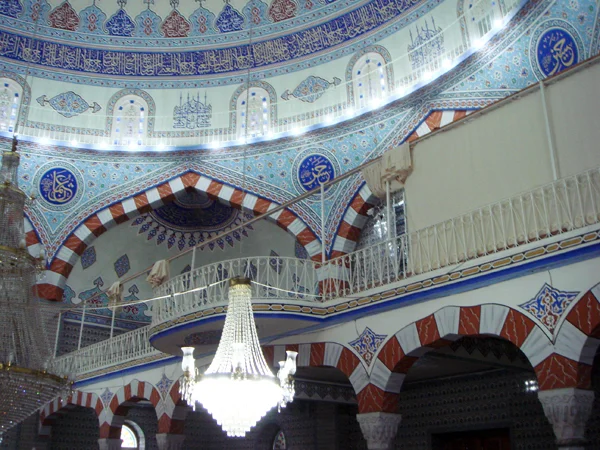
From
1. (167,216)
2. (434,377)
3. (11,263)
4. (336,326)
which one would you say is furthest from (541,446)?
(167,216)

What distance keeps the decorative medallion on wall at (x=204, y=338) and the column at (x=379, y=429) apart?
5.95ft

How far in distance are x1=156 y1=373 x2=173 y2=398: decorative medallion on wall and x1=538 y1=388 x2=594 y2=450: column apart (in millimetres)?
4961

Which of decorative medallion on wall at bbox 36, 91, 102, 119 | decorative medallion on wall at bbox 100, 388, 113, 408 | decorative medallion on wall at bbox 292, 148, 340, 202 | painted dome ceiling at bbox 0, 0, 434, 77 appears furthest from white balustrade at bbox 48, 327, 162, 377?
painted dome ceiling at bbox 0, 0, 434, 77

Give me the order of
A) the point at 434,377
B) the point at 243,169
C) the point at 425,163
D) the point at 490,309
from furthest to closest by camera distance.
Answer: the point at 243,169, the point at 434,377, the point at 425,163, the point at 490,309

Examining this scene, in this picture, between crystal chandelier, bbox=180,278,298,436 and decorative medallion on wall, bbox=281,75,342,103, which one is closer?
crystal chandelier, bbox=180,278,298,436

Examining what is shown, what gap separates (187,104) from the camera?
11.2 meters

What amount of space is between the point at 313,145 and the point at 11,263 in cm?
520

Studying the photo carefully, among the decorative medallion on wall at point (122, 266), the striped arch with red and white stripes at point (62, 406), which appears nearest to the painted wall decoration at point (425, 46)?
the decorative medallion on wall at point (122, 266)

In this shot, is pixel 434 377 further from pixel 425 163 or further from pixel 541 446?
pixel 425 163

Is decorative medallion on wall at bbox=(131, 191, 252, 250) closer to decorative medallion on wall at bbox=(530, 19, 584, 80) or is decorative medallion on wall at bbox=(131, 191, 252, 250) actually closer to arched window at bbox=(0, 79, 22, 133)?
arched window at bbox=(0, 79, 22, 133)

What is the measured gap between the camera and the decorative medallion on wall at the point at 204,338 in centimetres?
643

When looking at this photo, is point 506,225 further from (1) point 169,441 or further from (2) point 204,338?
(1) point 169,441

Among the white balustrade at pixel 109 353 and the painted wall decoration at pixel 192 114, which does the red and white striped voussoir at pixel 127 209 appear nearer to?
the painted wall decoration at pixel 192 114

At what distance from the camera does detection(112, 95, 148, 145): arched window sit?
11.1 meters
